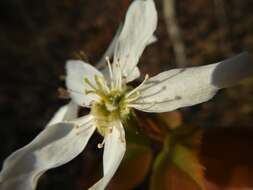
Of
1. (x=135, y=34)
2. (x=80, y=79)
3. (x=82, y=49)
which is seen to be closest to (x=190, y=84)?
(x=135, y=34)

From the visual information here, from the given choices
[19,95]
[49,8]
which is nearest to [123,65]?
[19,95]

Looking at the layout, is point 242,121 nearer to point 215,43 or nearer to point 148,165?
point 215,43

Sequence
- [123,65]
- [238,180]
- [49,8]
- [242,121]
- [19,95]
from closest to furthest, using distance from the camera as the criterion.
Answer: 1. [238,180]
2. [123,65]
3. [242,121]
4. [19,95]
5. [49,8]

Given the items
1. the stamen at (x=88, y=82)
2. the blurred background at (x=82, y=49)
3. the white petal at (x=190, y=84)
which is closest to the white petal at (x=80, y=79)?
the stamen at (x=88, y=82)

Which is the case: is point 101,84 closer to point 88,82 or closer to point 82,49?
point 88,82

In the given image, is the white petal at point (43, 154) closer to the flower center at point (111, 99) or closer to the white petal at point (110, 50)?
the flower center at point (111, 99)

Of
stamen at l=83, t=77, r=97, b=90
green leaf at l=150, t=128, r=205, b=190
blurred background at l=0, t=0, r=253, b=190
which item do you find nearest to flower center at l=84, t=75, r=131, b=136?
stamen at l=83, t=77, r=97, b=90
